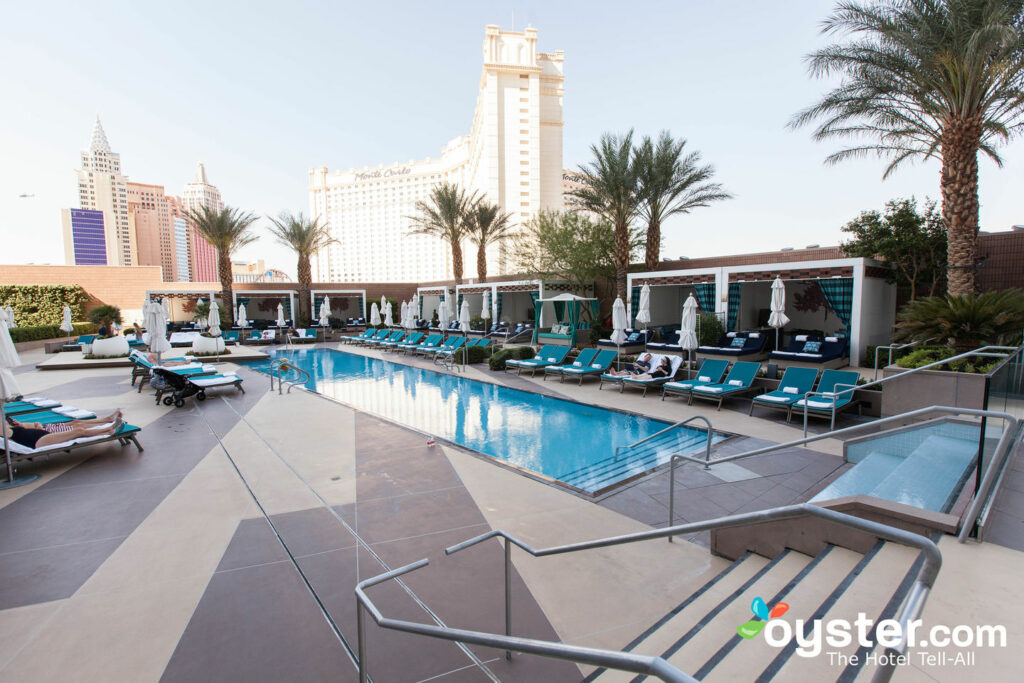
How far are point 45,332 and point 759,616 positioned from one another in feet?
99.0

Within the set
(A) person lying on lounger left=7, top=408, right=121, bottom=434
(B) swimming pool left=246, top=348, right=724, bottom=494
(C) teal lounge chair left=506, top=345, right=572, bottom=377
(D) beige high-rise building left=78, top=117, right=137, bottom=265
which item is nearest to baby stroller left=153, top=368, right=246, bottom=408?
(B) swimming pool left=246, top=348, right=724, bottom=494

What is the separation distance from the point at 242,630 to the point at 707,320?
13706mm

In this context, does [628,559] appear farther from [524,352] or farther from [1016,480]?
[524,352]

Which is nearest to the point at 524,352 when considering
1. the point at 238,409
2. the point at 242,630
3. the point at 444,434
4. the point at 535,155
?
the point at 444,434

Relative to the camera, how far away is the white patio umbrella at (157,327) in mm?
11852

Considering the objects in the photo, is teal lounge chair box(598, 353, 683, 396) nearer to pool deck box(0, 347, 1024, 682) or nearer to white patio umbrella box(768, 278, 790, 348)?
white patio umbrella box(768, 278, 790, 348)

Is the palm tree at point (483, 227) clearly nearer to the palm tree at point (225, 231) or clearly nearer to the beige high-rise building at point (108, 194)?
the palm tree at point (225, 231)

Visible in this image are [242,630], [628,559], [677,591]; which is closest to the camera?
[242,630]

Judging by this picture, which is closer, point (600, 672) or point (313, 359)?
point (600, 672)

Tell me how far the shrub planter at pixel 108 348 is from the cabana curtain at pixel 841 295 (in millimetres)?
22481

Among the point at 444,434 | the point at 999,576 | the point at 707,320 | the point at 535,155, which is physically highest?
the point at 535,155

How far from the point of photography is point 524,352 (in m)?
15.6

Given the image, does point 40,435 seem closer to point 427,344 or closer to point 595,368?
point 595,368

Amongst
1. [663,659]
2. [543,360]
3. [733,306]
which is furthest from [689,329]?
[663,659]
